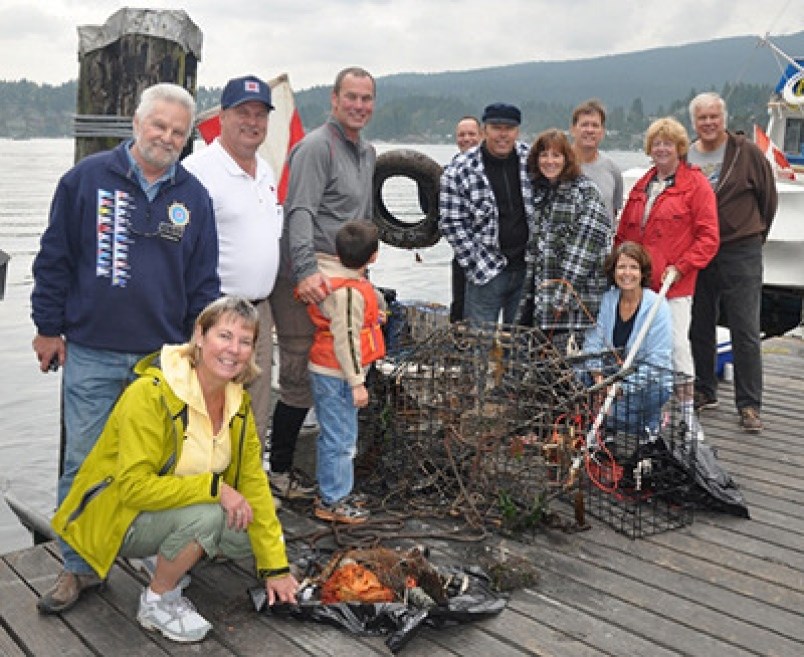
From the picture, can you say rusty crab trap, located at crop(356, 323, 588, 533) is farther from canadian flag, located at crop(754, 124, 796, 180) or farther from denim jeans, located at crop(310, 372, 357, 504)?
canadian flag, located at crop(754, 124, 796, 180)

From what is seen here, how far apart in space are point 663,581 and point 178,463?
202 cm

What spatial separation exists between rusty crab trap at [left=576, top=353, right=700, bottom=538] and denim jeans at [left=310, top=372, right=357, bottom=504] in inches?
44.0

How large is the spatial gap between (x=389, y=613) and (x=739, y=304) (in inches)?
140

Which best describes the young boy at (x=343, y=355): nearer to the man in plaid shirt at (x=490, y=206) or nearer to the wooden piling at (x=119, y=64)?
the man in plaid shirt at (x=490, y=206)

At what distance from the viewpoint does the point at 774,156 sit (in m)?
14.1

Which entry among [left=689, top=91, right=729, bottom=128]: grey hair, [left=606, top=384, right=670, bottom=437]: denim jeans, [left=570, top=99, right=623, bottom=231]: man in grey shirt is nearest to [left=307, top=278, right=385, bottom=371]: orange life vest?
[left=606, top=384, right=670, bottom=437]: denim jeans

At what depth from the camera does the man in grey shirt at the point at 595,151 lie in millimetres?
5469

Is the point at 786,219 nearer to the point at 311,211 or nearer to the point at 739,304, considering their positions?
the point at 739,304

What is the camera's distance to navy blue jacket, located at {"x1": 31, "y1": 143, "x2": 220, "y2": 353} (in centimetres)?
325

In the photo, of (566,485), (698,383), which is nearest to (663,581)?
(566,485)

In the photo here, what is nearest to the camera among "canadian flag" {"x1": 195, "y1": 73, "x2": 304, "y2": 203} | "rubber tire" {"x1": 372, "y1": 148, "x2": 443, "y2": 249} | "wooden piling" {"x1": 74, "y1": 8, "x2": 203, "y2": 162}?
"wooden piling" {"x1": 74, "y1": 8, "x2": 203, "y2": 162}

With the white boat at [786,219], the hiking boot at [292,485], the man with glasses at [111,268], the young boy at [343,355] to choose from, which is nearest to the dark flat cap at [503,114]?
the young boy at [343,355]

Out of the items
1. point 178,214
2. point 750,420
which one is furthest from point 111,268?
point 750,420

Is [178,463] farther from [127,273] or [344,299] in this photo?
[344,299]
